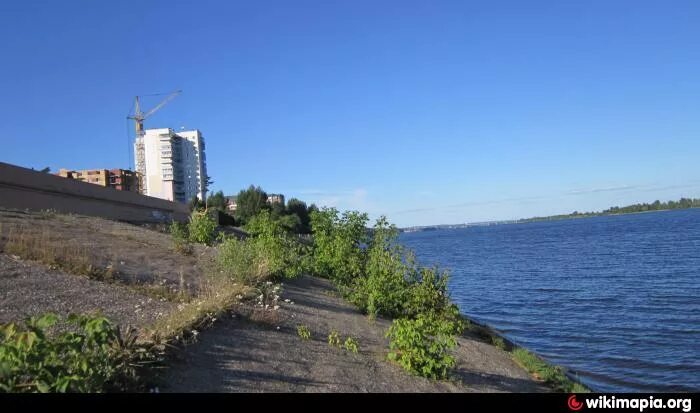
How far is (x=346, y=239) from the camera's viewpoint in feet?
62.1

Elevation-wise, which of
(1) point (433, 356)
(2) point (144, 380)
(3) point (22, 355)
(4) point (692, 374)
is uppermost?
(3) point (22, 355)

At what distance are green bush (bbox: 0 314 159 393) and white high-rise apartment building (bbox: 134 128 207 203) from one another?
147 m

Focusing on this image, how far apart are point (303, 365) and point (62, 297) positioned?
4.24 m

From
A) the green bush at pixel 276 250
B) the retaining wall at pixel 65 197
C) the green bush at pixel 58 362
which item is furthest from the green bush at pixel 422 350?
the retaining wall at pixel 65 197

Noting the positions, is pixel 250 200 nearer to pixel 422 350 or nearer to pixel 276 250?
pixel 276 250

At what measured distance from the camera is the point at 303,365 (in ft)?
23.0

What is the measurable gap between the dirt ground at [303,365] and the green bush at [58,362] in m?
0.59

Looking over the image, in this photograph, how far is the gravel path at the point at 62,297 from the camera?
7838mm

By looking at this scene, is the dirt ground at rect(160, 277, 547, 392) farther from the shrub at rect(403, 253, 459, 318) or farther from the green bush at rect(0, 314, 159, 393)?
the shrub at rect(403, 253, 459, 318)

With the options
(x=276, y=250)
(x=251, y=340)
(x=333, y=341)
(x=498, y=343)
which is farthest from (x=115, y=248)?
(x=498, y=343)

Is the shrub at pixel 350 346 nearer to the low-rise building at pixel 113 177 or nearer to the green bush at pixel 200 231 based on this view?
the green bush at pixel 200 231
